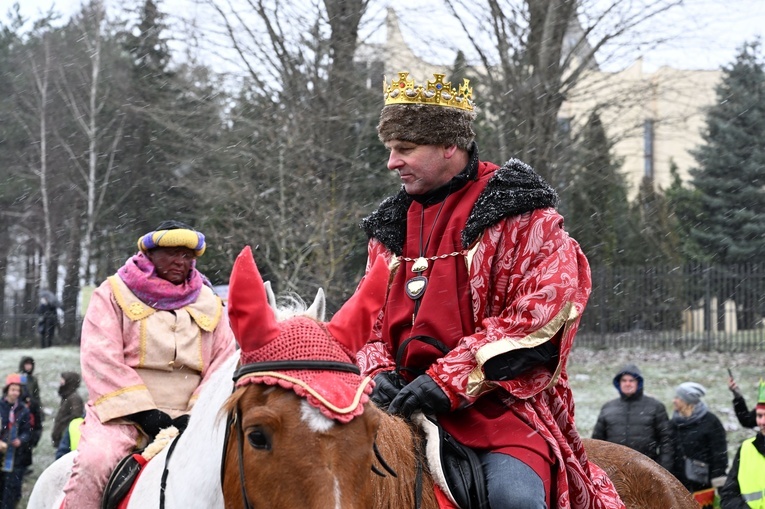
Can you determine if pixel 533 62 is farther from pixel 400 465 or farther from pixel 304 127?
pixel 400 465

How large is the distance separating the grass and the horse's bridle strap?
10537mm

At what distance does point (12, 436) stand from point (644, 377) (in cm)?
1077

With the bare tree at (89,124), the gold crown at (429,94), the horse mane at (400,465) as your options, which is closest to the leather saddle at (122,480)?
the horse mane at (400,465)

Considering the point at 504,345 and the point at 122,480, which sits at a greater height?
the point at 504,345

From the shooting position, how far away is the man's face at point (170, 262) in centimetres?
488

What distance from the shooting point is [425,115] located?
3695 millimetres

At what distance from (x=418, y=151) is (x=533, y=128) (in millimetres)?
10872

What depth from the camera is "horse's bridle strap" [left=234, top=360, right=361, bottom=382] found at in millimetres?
2701

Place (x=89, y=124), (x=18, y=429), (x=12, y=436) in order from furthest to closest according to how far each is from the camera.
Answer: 1. (x=89, y=124)
2. (x=18, y=429)
3. (x=12, y=436)

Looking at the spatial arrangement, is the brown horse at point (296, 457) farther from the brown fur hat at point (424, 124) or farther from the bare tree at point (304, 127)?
the bare tree at point (304, 127)

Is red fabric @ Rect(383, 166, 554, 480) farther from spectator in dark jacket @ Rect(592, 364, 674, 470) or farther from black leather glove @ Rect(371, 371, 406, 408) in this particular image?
spectator in dark jacket @ Rect(592, 364, 674, 470)

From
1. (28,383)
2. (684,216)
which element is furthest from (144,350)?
(684,216)

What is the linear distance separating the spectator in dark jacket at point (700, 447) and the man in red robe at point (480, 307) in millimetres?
A: 5647

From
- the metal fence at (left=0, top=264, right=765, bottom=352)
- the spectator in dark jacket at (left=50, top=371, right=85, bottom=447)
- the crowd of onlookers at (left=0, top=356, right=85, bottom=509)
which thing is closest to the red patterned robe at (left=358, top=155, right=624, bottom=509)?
the crowd of onlookers at (left=0, top=356, right=85, bottom=509)
